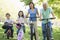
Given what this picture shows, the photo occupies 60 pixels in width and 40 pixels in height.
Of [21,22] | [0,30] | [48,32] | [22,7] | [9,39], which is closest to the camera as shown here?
[48,32]

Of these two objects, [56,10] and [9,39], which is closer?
[9,39]

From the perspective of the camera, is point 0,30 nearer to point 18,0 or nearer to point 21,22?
point 18,0

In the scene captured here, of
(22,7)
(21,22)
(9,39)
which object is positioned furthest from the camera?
(22,7)

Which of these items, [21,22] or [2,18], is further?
[2,18]

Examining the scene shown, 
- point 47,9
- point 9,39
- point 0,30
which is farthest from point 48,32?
point 0,30

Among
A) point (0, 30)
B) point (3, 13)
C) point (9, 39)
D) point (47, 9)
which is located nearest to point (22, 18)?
point (47, 9)

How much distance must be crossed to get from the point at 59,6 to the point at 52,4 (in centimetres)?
38

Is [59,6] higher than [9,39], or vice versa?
[59,6]

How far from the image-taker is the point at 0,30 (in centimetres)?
1469

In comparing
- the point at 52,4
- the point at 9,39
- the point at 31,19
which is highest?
the point at 52,4

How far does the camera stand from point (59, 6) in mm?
14953

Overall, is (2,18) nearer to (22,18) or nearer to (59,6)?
(59,6)

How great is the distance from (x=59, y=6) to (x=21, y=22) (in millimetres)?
5000

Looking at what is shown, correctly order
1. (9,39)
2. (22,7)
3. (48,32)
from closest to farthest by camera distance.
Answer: (48,32) → (9,39) → (22,7)
